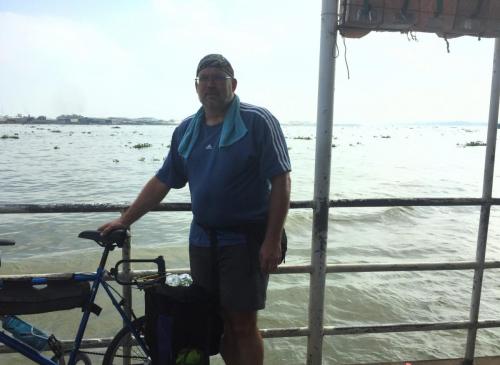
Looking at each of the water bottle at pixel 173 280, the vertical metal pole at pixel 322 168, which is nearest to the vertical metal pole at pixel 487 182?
the vertical metal pole at pixel 322 168

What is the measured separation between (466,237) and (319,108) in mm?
10698

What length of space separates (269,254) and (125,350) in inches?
43.3

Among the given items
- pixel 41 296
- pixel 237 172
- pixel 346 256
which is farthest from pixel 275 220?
pixel 346 256

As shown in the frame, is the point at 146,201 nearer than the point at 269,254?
No

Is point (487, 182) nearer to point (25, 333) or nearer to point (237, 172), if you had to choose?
point (237, 172)

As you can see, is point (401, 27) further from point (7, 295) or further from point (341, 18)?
point (7, 295)

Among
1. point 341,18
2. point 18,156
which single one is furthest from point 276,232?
point 18,156

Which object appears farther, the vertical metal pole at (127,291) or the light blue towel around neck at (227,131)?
the vertical metal pole at (127,291)

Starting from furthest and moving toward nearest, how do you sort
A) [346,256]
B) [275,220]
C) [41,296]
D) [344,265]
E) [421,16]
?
[346,256]
[344,265]
[421,16]
[41,296]
[275,220]

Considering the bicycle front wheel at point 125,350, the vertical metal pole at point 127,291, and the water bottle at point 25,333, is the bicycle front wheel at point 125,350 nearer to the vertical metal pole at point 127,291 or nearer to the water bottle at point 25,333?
the vertical metal pole at point 127,291

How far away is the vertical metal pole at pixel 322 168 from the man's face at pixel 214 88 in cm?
57

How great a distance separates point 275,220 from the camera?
223 cm

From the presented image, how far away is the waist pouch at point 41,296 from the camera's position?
91.5 inches

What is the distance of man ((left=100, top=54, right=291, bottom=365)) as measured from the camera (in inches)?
88.6
